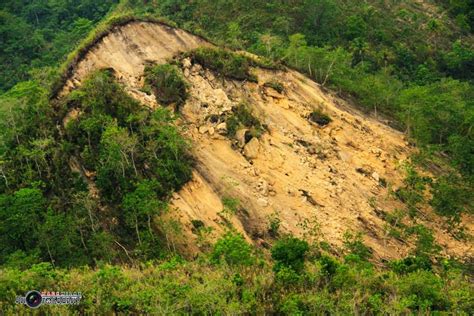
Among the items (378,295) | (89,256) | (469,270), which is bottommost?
(469,270)

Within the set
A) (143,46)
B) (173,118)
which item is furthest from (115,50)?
(173,118)

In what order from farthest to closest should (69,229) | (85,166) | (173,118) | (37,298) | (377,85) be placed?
(377,85) → (173,118) → (85,166) → (69,229) → (37,298)

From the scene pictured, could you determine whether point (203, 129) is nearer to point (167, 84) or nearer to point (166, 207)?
point (167, 84)

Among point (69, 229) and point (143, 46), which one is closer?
point (69, 229)

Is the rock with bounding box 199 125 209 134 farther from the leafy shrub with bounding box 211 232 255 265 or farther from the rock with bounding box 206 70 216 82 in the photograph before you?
the leafy shrub with bounding box 211 232 255 265

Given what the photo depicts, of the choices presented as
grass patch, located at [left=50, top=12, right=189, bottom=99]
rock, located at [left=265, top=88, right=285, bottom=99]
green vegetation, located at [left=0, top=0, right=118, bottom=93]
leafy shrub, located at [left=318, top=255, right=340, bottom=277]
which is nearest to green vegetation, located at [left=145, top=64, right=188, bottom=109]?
grass patch, located at [left=50, top=12, right=189, bottom=99]

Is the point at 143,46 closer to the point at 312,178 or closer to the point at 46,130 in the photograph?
the point at 46,130
